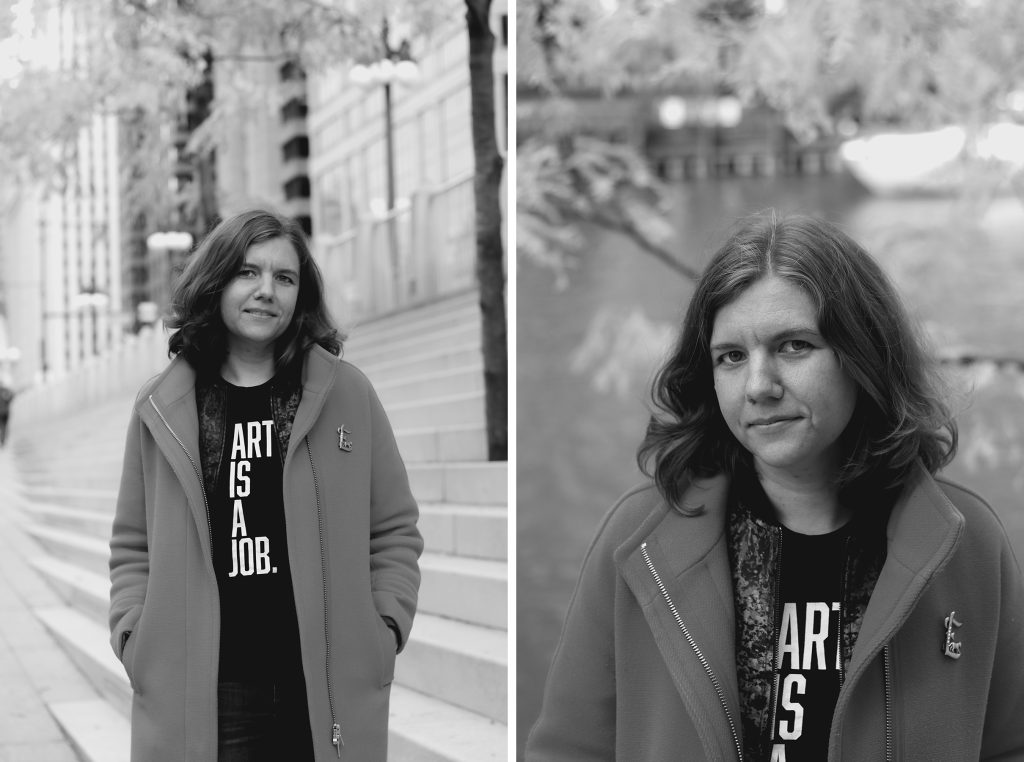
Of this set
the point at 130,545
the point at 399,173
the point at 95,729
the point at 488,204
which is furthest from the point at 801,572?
the point at 399,173

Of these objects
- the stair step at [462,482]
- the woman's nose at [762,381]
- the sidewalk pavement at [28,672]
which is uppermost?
the woman's nose at [762,381]

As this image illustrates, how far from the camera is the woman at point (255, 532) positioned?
2.07m

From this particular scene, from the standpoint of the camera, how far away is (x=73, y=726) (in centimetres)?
413

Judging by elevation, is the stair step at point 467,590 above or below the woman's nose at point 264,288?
below

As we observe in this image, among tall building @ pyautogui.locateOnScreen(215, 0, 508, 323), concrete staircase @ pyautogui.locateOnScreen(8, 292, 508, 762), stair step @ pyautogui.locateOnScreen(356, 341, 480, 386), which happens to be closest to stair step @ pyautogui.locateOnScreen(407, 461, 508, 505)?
concrete staircase @ pyautogui.locateOnScreen(8, 292, 508, 762)

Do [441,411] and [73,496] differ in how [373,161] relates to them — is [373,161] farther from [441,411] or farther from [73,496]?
[73,496]

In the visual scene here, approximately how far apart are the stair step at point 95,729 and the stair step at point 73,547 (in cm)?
145

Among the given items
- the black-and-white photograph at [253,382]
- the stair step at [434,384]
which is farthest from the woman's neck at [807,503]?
the stair step at [434,384]

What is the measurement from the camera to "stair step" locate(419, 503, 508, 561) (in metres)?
4.15

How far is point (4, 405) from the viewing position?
8141 millimetres

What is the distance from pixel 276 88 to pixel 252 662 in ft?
14.3

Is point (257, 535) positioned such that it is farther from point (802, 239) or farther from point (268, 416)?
point (802, 239)

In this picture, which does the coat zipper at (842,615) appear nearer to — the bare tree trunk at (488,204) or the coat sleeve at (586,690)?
the coat sleeve at (586,690)

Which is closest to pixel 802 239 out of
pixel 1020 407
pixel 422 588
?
pixel 422 588
